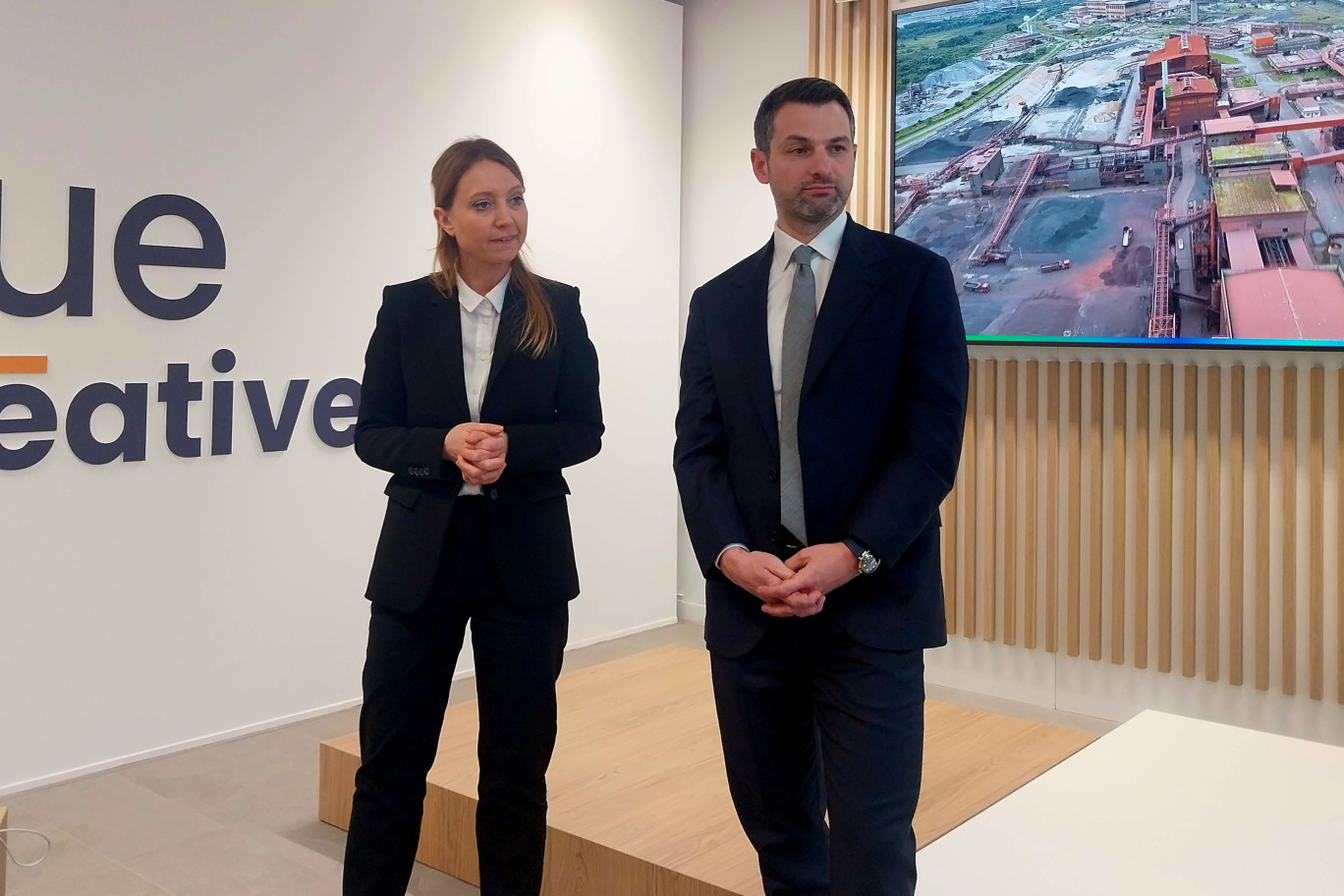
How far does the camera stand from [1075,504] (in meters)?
4.73

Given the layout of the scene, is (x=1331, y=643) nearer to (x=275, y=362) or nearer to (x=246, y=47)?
(x=275, y=362)

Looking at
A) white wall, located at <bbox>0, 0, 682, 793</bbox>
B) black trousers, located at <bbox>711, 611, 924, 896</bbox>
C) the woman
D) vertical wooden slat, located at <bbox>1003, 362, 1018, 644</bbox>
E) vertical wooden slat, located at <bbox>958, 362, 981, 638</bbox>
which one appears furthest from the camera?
vertical wooden slat, located at <bbox>958, 362, 981, 638</bbox>

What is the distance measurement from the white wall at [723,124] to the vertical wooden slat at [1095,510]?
1876 mm

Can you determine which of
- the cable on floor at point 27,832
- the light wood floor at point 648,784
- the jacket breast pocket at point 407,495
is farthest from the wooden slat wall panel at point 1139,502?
the cable on floor at point 27,832

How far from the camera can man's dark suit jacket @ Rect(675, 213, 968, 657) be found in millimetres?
1911

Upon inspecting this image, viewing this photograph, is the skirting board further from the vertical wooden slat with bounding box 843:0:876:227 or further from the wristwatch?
the wristwatch

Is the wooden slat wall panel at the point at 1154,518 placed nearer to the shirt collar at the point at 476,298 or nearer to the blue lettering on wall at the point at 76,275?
the shirt collar at the point at 476,298

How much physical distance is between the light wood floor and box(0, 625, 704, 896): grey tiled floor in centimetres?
20

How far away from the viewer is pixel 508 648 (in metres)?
2.27

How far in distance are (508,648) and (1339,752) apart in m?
2.39

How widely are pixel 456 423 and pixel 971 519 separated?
325 cm

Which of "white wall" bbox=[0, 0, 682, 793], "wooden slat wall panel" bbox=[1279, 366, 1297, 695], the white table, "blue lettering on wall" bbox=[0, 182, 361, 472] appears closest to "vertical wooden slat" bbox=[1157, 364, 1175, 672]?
"wooden slat wall panel" bbox=[1279, 366, 1297, 695]

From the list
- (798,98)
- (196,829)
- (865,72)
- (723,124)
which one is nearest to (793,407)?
(798,98)

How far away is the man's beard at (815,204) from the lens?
2.00 metres
